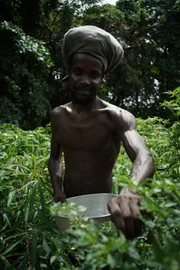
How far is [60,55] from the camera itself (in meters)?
8.98

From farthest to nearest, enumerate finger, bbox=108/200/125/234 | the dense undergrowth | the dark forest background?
the dark forest background → finger, bbox=108/200/125/234 → the dense undergrowth

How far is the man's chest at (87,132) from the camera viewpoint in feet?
4.99

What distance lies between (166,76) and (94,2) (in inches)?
133

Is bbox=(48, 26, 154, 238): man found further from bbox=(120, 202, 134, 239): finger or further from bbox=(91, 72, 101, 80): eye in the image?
bbox=(120, 202, 134, 239): finger

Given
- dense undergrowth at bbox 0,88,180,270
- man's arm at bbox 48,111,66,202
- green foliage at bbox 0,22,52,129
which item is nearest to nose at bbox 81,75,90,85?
man's arm at bbox 48,111,66,202

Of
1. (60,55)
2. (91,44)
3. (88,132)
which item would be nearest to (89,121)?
(88,132)

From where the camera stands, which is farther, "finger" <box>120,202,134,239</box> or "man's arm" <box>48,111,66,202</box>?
"man's arm" <box>48,111,66,202</box>

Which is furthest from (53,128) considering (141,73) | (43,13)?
(141,73)

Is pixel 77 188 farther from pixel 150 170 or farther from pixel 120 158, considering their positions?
pixel 120 158

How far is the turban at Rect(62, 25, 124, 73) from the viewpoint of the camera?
1.46 metres

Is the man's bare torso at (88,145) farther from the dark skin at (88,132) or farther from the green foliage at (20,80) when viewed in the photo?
the green foliage at (20,80)

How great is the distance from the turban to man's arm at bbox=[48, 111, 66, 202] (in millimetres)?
314

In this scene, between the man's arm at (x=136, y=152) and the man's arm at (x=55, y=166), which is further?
the man's arm at (x=55, y=166)

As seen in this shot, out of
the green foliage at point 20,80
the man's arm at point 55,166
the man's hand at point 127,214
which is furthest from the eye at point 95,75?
the green foliage at point 20,80
